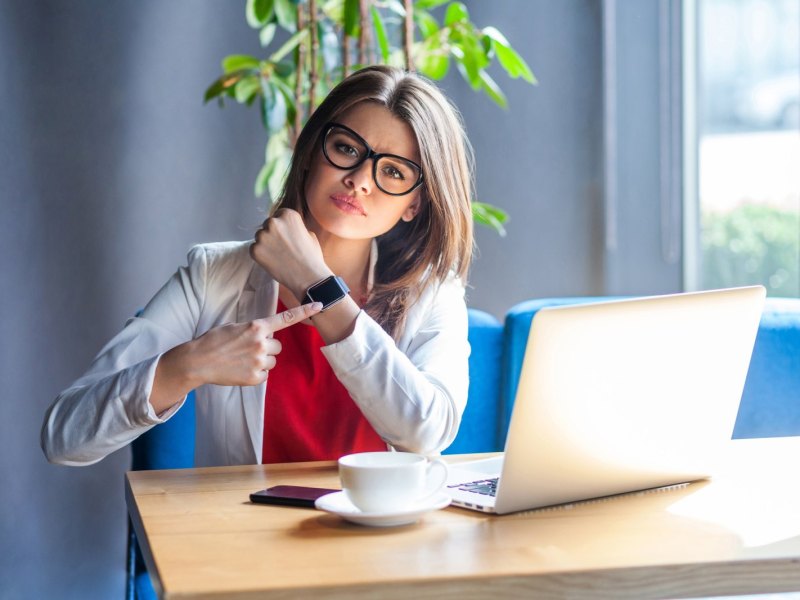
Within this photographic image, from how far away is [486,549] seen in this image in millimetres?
857

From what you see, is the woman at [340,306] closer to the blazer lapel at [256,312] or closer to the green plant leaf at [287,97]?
the blazer lapel at [256,312]

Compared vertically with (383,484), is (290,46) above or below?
above

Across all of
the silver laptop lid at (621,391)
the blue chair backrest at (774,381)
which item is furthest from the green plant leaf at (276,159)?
the silver laptop lid at (621,391)

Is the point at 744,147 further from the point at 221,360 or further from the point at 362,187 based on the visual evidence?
the point at 221,360

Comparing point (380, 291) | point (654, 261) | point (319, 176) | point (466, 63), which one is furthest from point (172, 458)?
point (654, 261)

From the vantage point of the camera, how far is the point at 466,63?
241 cm

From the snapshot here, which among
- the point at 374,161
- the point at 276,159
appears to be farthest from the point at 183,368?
the point at 276,159

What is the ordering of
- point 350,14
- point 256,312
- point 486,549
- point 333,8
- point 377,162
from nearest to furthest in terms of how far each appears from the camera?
point 486,549 < point 377,162 < point 256,312 < point 350,14 < point 333,8

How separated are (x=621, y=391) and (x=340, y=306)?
1.52 feet

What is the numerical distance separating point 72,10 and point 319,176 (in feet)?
4.36

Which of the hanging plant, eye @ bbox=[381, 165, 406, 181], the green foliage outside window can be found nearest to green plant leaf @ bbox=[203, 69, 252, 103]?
the hanging plant

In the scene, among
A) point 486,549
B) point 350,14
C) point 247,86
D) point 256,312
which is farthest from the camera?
point 247,86

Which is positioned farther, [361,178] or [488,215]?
[488,215]

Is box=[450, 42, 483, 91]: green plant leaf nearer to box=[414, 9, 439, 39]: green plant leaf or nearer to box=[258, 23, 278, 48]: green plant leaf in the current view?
box=[414, 9, 439, 39]: green plant leaf
